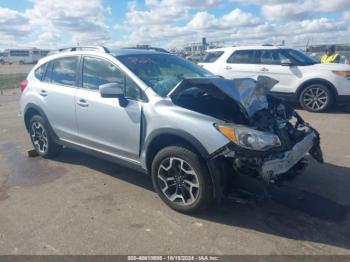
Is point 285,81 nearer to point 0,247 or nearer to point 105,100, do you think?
point 105,100

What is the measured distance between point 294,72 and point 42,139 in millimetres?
6690

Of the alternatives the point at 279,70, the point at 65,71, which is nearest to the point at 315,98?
the point at 279,70

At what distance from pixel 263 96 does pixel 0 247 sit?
3.41m

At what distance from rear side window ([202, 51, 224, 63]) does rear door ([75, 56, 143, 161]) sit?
6538 mm

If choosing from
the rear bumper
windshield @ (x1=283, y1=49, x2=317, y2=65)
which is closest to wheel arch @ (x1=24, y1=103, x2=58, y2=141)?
the rear bumper

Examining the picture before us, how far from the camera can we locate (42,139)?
6.05m

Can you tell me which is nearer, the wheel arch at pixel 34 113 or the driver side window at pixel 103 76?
the driver side window at pixel 103 76

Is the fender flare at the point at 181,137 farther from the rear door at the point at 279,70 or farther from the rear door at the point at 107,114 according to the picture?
the rear door at the point at 279,70

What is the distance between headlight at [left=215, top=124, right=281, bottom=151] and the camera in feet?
11.2

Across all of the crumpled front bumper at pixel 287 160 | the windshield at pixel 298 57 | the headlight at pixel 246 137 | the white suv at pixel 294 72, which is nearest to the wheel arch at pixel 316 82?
the white suv at pixel 294 72

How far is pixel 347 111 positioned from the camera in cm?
942

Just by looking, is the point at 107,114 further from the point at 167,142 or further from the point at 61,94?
the point at 61,94

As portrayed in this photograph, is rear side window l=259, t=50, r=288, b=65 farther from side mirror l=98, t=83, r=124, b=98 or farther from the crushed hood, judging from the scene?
side mirror l=98, t=83, r=124, b=98

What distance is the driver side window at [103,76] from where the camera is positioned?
430 cm
